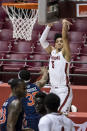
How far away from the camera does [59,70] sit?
7293mm

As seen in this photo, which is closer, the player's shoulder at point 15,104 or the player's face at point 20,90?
the player's shoulder at point 15,104

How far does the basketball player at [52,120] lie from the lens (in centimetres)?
454

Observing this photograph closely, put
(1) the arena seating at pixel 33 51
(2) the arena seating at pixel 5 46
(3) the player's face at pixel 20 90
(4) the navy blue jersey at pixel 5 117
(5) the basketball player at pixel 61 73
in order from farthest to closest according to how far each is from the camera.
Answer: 1. (2) the arena seating at pixel 5 46
2. (1) the arena seating at pixel 33 51
3. (5) the basketball player at pixel 61 73
4. (3) the player's face at pixel 20 90
5. (4) the navy blue jersey at pixel 5 117

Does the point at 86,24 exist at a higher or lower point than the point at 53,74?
higher

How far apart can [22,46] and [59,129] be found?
7369 mm

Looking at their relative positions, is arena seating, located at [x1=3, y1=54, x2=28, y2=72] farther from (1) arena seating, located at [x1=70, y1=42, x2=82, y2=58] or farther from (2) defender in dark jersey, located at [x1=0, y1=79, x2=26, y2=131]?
(2) defender in dark jersey, located at [x1=0, y1=79, x2=26, y2=131]

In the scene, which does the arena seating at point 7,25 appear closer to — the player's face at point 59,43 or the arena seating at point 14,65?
the arena seating at point 14,65

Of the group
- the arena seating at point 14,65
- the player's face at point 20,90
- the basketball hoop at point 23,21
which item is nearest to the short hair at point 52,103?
the player's face at point 20,90

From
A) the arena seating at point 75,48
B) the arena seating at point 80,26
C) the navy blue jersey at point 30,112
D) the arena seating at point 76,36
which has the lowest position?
the navy blue jersey at point 30,112

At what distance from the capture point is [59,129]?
15.4ft

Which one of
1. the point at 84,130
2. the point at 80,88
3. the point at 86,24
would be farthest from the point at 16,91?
the point at 86,24

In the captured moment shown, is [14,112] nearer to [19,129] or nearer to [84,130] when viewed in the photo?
[19,129]

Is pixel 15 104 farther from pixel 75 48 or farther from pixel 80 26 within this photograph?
pixel 80 26

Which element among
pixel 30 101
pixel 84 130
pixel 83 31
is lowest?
pixel 84 130
